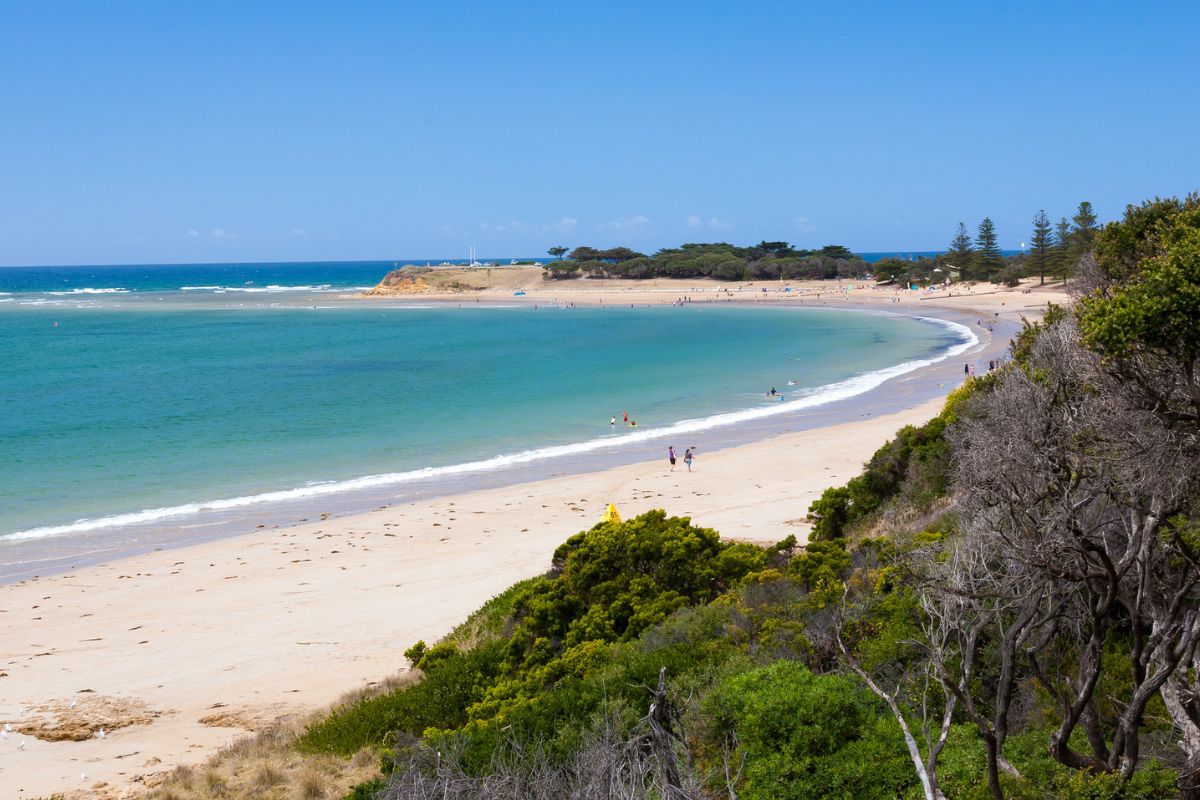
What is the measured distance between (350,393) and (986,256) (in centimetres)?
7439

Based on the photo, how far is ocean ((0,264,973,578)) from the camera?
24062mm

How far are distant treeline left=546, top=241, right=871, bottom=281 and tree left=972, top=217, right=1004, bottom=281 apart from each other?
21498mm

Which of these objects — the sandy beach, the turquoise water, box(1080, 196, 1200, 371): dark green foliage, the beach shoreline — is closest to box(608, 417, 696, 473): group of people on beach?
the sandy beach

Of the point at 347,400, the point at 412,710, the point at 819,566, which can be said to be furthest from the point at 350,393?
the point at 819,566

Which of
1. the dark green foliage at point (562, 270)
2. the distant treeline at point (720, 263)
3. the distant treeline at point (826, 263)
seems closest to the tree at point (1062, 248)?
the distant treeline at point (826, 263)

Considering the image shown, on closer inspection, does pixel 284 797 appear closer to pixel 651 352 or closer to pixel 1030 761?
pixel 1030 761

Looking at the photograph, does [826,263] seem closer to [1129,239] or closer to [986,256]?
[986,256]

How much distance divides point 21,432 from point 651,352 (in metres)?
33.1

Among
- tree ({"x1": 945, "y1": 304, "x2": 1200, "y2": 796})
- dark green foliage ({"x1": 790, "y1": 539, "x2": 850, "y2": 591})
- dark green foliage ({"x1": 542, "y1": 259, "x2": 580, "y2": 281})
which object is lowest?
dark green foliage ({"x1": 790, "y1": 539, "x2": 850, "y2": 591})

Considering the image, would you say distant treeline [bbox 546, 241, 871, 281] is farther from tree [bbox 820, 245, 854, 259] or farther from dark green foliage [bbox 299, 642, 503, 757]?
dark green foliage [bbox 299, 642, 503, 757]

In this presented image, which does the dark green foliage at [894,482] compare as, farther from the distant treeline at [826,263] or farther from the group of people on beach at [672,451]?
the distant treeline at [826,263]

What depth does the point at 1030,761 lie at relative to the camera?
17.5 ft

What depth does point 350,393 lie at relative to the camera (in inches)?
1625

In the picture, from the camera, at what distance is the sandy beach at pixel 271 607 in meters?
10.8
